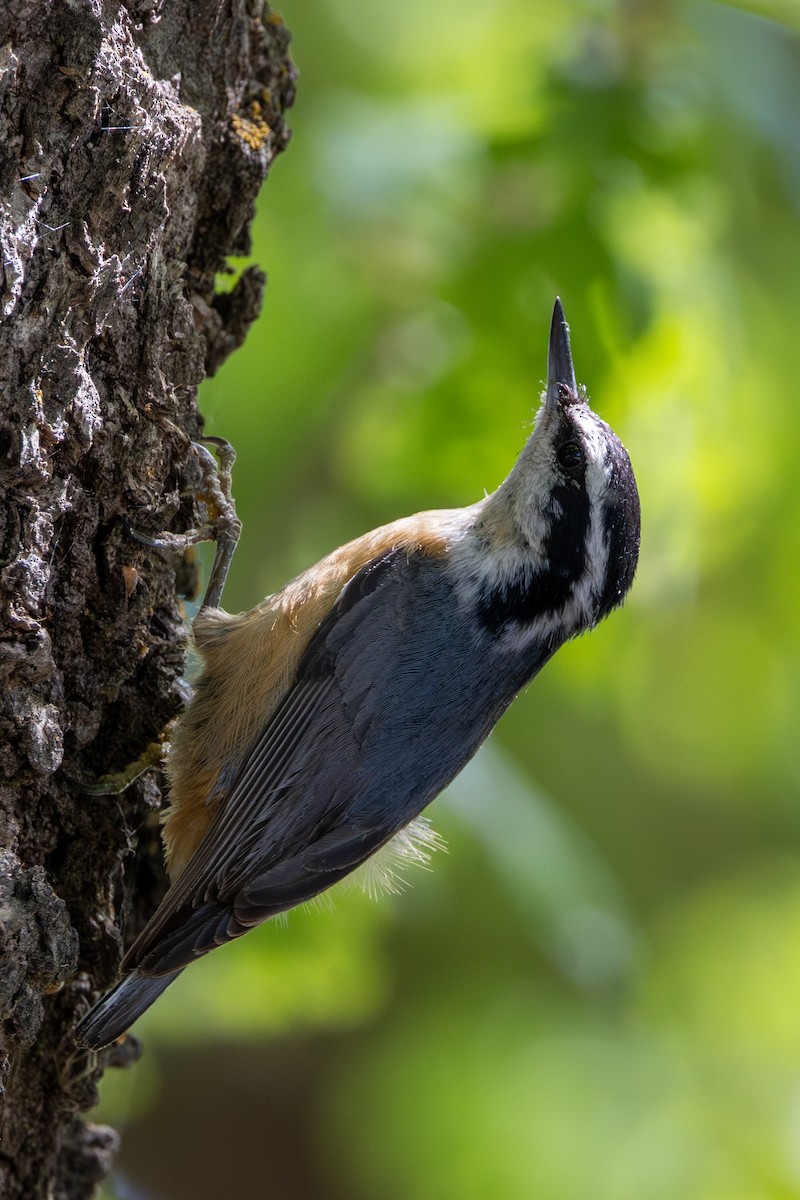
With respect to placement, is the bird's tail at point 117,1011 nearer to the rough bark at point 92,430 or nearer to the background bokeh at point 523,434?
the rough bark at point 92,430

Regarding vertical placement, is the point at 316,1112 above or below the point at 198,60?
below

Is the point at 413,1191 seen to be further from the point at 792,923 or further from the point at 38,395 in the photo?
the point at 38,395

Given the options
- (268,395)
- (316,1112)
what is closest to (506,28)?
(268,395)

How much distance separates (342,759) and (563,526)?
2.88ft

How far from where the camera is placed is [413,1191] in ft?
13.1

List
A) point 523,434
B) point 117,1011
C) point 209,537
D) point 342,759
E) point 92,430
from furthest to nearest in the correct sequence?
point 523,434 < point 209,537 < point 342,759 < point 117,1011 < point 92,430

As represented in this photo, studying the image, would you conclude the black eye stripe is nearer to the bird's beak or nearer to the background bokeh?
the bird's beak

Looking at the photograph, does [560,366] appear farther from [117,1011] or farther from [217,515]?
[117,1011]

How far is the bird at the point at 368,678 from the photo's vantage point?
2.69 metres

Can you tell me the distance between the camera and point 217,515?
10.3 ft

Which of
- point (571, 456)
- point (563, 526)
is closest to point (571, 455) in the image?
point (571, 456)

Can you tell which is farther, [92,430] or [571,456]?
[571,456]

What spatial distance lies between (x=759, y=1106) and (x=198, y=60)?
11.7 ft

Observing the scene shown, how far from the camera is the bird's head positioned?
10.0 feet
